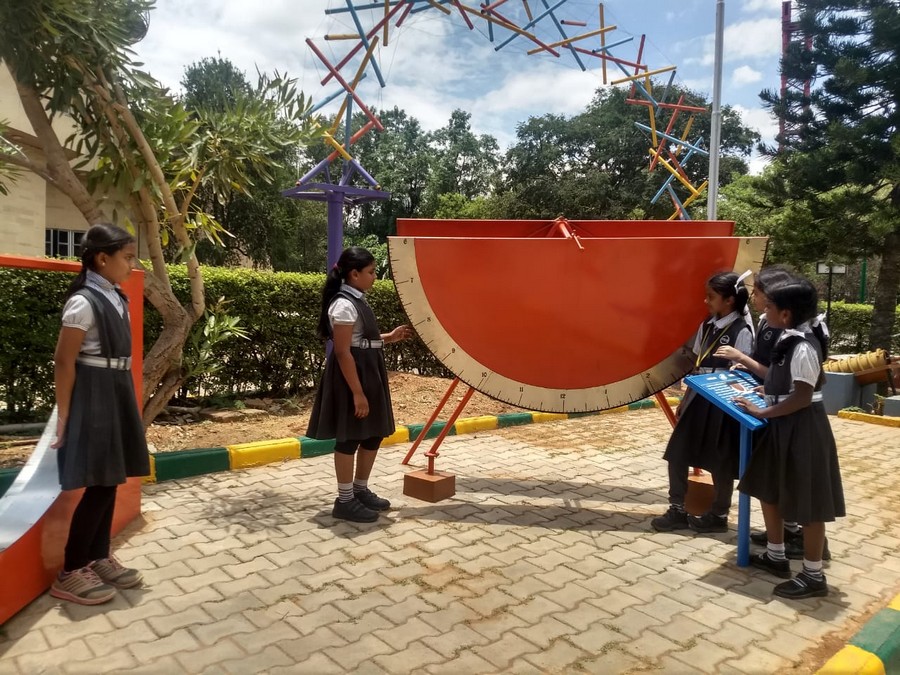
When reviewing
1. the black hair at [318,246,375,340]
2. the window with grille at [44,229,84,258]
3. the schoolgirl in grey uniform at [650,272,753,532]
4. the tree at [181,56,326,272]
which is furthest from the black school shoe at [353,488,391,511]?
the tree at [181,56,326,272]

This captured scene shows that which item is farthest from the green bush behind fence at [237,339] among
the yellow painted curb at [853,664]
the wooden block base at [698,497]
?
the yellow painted curb at [853,664]

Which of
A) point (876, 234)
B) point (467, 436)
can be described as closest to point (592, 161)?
point (876, 234)

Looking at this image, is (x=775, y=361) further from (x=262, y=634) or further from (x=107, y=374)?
(x=107, y=374)

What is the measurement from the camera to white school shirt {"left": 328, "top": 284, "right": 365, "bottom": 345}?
3.51 meters

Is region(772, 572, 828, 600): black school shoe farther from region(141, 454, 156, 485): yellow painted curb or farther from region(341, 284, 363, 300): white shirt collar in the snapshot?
region(141, 454, 156, 485): yellow painted curb

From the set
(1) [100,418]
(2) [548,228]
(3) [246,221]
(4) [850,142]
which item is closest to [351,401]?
(1) [100,418]

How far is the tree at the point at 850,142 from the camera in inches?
352

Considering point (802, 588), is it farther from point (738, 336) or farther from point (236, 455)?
point (236, 455)

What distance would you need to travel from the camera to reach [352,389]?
356 cm

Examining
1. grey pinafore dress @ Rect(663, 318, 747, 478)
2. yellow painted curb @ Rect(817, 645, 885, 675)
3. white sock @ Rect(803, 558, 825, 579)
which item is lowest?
yellow painted curb @ Rect(817, 645, 885, 675)

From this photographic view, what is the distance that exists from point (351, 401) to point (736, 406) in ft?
6.60

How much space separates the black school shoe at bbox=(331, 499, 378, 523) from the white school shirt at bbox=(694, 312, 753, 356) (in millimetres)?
2155

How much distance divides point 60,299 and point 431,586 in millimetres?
3962

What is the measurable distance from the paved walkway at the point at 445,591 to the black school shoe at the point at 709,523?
0.08 meters
